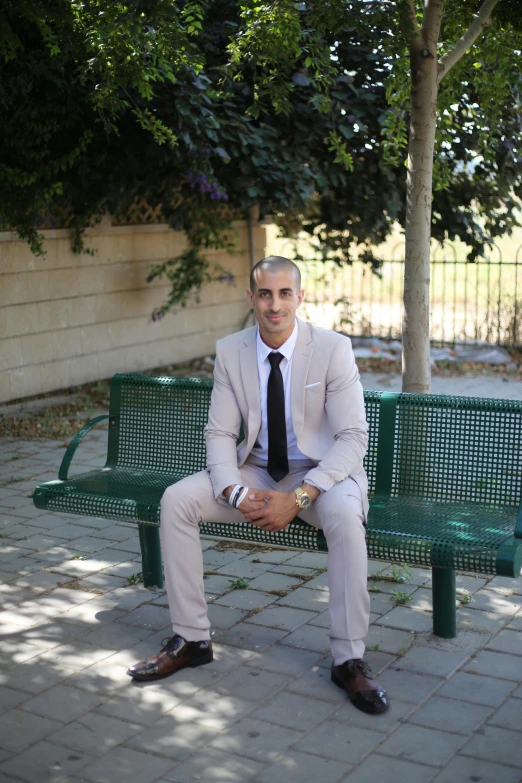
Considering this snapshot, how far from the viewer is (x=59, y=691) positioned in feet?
13.0

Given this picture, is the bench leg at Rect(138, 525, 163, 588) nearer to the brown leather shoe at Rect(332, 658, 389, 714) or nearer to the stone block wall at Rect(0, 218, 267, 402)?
the brown leather shoe at Rect(332, 658, 389, 714)

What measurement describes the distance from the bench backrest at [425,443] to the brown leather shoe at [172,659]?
1.20 m

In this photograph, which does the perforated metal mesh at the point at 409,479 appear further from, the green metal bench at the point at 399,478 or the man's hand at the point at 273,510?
the man's hand at the point at 273,510

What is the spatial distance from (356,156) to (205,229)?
206 centimetres

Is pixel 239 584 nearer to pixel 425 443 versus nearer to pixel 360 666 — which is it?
pixel 425 443

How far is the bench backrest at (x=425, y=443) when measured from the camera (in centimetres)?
459

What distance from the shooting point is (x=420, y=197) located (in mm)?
5539

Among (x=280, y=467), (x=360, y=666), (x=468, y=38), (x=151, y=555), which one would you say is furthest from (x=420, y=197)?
(x=360, y=666)

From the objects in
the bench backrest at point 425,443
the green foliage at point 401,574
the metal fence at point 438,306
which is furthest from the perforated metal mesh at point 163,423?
the metal fence at point 438,306

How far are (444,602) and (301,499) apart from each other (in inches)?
32.2

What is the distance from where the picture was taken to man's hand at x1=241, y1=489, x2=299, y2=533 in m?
4.07

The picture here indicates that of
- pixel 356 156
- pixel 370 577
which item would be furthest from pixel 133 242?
pixel 370 577

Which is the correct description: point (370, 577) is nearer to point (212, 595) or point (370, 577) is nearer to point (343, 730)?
point (212, 595)

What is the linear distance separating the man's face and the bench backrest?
71 centimetres
